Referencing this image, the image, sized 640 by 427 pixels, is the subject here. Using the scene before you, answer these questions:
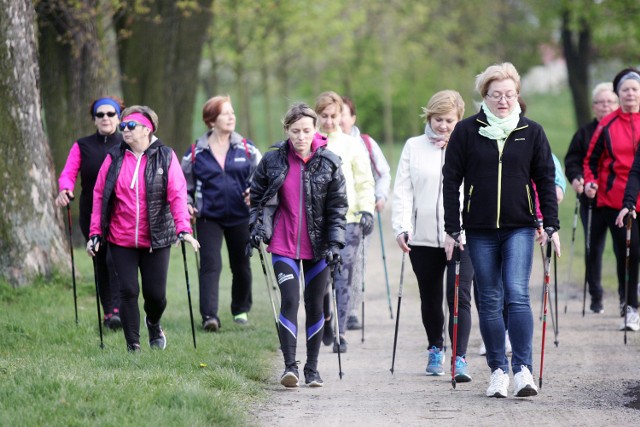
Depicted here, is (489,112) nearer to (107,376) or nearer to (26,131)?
(107,376)

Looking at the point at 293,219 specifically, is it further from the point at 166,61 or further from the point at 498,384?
the point at 166,61

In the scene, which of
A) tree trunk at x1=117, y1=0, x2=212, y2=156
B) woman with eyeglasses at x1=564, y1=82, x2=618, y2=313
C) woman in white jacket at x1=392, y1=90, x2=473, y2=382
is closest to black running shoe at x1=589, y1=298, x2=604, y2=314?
woman with eyeglasses at x1=564, y1=82, x2=618, y2=313

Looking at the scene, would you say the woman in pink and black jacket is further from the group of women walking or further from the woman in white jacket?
the woman in white jacket

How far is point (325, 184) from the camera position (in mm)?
8445

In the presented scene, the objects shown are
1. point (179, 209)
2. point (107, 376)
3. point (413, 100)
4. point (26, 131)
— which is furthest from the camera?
point (413, 100)

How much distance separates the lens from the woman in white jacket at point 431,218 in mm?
8875

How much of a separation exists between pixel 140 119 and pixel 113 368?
2.07 metres

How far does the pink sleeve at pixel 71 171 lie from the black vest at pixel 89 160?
0.15ft

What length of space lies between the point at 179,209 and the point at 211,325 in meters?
2.20

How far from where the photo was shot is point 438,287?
905 cm

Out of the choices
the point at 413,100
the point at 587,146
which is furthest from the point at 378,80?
the point at 587,146

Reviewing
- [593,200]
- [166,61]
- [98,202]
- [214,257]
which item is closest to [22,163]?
[214,257]

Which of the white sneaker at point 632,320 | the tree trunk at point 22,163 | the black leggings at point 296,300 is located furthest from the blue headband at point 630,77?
the tree trunk at point 22,163

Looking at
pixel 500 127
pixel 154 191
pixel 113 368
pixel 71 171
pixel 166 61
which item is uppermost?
pixel 166 61
